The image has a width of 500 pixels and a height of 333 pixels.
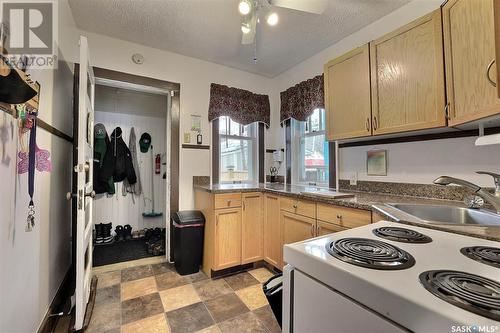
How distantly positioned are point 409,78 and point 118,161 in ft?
12.2

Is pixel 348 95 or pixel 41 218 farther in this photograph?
pixel 348 95

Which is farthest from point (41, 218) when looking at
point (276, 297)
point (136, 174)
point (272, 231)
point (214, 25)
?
point (136, 174)

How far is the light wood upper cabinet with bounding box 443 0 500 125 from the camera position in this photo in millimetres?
1112

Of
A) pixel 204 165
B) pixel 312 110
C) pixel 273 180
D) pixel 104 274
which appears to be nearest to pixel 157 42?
pixel 204 165

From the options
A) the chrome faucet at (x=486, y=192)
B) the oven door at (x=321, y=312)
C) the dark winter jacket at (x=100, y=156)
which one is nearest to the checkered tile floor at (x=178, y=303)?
the oven door at (x=321, y=312)

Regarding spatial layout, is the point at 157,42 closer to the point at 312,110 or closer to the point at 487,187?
the point at 312,110

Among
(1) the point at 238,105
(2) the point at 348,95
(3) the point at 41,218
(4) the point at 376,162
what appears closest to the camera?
(3) the point at 41,218

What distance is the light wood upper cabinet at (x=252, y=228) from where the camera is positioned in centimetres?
233

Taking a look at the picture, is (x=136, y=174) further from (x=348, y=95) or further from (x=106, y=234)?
(x=348, y=95)

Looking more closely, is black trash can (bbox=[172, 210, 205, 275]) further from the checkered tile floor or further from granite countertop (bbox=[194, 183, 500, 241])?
granite countertop (bbox=[194, 183, 500, 241])

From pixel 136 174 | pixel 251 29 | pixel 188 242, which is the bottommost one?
pixel 188 242

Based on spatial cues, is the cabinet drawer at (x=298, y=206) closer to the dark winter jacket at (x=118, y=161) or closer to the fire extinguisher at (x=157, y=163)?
the fire extinguisher at (x=157, y=163)

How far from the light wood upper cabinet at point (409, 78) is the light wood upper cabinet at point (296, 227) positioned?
91 cm

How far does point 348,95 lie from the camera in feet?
6.38
